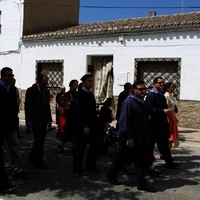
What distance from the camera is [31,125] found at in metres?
6.02

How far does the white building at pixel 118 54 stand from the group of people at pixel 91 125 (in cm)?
592

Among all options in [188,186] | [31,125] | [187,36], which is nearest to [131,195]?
[188,186]

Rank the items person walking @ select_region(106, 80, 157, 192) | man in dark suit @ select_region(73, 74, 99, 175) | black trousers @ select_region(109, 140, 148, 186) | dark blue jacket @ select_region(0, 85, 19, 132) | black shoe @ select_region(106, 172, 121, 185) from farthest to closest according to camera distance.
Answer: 1. man in dark suit @ select_region(73, 74, 99, 175)
2. black shoe @ select_region(106, 172, 121, 185)
3. dark blue jacket @ select_region(0, 85, 19, 132)
4. black trousers @ select_region(109, 140, 148, 186)
5. person walking @ select_region(106, 80, 157, 192)

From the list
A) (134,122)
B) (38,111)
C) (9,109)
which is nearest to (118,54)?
(38,111)

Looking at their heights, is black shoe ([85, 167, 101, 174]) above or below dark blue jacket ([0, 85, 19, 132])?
below

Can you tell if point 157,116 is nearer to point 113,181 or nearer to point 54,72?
point 113,181

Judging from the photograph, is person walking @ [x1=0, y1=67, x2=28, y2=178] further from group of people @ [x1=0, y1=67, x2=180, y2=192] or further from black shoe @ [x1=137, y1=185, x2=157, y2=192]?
black shoe @ [x1=137, y1=185, x2=157, y2=192]

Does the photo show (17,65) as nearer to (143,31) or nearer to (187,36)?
(143,31)

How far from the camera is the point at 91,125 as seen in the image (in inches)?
229

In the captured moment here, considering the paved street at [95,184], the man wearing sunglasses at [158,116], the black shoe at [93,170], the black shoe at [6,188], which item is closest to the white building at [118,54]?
the paved street at [95,184]

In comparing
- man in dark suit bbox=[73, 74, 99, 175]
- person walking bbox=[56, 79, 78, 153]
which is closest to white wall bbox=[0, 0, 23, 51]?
person walking bbox=[56, 79, 78, 153]

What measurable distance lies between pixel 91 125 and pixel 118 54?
342 inches

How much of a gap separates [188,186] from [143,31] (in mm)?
8896

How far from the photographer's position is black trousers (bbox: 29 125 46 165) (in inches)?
240
